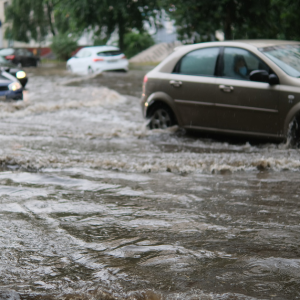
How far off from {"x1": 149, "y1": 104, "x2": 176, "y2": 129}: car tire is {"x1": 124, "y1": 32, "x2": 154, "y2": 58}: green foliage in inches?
1363

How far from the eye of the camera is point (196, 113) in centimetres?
848

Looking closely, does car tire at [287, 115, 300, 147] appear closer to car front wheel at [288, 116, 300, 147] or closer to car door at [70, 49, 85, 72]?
car front wheel at [288, 116, 300, 147]

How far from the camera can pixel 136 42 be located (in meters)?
43.6

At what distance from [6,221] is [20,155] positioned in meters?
3.09

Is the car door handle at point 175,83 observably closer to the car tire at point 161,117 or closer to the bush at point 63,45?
the car tire at point 161,117

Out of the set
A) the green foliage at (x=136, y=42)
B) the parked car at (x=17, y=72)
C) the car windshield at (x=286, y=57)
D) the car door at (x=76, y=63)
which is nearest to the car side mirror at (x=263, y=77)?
the car windshield at (x=286, y=57)

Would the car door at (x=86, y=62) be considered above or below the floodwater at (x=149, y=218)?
above

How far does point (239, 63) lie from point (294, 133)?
51.5 inches

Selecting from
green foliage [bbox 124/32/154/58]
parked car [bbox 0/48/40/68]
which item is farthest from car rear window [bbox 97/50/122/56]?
green foliage [bbox 124/32/154/58]

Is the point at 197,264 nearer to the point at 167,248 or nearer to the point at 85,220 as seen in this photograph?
the point at 167,248

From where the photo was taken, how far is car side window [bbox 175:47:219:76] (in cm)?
828

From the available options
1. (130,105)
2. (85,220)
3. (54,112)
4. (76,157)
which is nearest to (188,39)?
(130,105)

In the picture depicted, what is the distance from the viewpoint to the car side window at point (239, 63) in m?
7.82

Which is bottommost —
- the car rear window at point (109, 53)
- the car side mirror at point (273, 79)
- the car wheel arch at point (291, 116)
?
the car wheel arch at point (291, 116)
